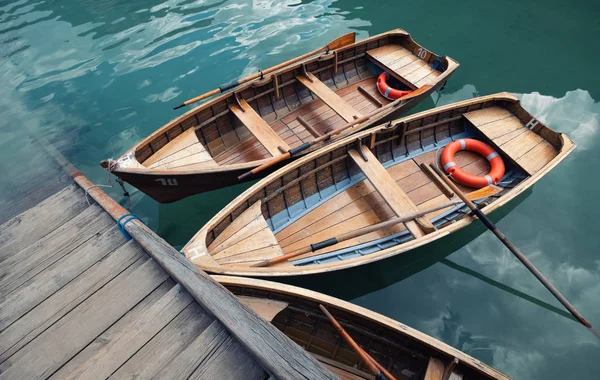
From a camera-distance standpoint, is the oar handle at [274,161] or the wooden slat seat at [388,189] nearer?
the wooden slat seat at [388,189]

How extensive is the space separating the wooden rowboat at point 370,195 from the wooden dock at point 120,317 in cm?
170

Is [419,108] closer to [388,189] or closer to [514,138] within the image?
[514,138]

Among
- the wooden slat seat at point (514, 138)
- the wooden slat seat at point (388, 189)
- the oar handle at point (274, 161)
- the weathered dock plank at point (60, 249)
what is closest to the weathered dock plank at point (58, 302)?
the weathered dock plank at point (60, 249)

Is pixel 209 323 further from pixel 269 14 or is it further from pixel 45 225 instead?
pixel 269 14

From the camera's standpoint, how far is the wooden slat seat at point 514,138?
8164 mm

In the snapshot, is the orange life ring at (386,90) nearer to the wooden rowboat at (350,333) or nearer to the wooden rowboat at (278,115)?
the wooden rowboat at (278,115)

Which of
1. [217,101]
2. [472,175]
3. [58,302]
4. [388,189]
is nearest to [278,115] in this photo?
[217,101]

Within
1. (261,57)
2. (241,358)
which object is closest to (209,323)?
(241,358)

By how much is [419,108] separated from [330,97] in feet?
13.1

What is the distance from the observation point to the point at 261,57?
43.5ft

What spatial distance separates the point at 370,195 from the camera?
7961 mm

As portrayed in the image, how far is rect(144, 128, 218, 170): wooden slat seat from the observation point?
7.66m

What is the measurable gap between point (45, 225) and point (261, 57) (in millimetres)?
10227

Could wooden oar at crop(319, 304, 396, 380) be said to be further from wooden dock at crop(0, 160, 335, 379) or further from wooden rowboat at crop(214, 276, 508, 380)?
wooden dock at crop(0, 160, 335, 379)
